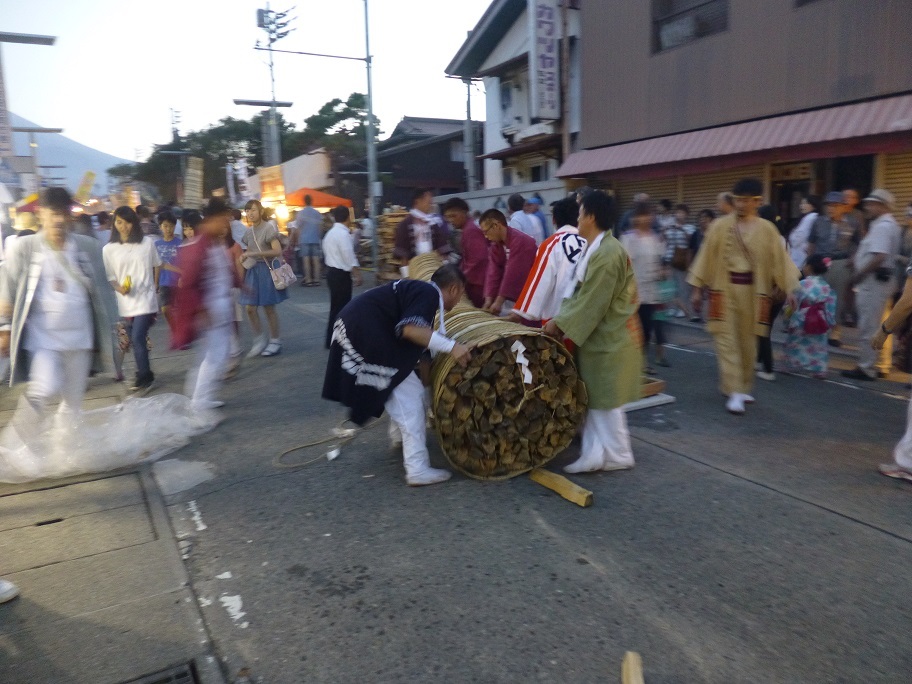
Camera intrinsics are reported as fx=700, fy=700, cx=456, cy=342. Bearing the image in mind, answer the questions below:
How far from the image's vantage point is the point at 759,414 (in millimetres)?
5688

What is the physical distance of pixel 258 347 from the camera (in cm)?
847

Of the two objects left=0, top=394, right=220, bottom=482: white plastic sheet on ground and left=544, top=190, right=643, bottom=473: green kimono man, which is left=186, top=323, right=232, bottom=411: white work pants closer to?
left=0, top=394, right=220, bottom=482: white plastic sheet on ground

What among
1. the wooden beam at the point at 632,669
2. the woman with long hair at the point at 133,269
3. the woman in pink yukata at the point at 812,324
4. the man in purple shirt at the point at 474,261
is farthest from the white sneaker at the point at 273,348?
the wooden beam at the point at 632,669

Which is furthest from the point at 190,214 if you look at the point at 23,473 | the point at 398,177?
the point at 398,177

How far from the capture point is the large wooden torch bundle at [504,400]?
4105mm

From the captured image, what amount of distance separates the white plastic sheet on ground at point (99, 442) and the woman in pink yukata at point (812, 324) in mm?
5559

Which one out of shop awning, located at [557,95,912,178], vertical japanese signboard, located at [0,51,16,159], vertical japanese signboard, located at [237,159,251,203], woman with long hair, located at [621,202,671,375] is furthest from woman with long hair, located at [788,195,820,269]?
vertical japanese signboard, located at [237,159,251,203]

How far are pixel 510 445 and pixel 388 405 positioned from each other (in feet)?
2.59

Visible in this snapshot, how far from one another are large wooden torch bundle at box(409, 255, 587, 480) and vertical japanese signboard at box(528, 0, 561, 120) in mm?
12301

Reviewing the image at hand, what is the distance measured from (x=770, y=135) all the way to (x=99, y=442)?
1024cm

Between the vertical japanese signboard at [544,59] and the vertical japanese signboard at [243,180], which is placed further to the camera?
the vertical japanese signboard at [243,180]

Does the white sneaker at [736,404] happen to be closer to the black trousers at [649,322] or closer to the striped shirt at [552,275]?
the black trousers at [649,322]

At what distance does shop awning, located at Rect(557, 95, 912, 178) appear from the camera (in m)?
9.31

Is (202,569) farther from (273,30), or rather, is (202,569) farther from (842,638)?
(273,30)
